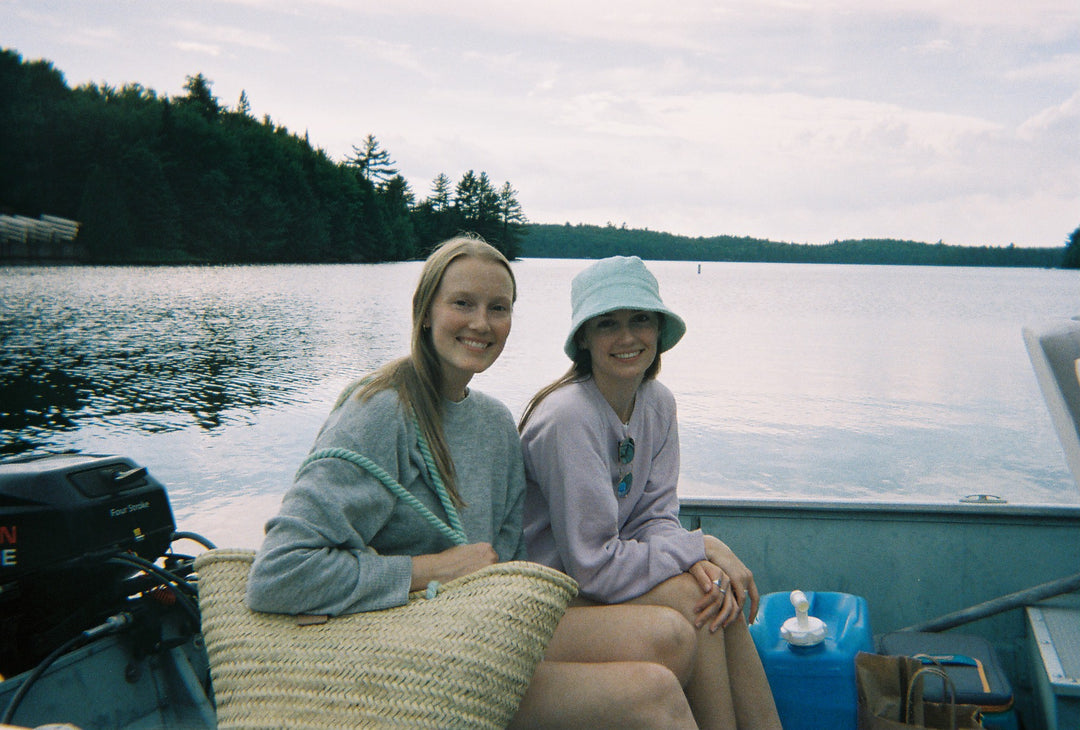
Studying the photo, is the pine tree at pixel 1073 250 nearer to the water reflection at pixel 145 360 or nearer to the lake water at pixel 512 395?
the lake water at pixel 512 395

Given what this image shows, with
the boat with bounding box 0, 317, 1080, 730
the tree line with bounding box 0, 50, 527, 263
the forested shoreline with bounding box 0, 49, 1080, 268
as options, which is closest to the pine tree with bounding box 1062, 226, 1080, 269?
the forested shoreline with bounding box 0, 49, 1080, 268

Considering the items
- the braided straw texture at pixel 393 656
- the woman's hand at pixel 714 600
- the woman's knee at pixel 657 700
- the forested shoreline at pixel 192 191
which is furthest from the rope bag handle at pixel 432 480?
the forested shoreline at pixel 192 191

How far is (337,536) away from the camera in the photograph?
130cm

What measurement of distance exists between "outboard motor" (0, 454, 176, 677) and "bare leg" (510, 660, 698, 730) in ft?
2.87

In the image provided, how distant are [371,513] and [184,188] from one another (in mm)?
47849

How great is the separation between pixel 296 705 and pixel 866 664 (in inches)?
53.7

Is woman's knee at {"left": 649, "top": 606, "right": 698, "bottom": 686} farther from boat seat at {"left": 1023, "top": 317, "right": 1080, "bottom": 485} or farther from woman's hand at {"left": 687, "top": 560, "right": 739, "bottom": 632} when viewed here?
boat seat at {"left": 1023, "top": 317, "right": 1080, "bottom": 485}

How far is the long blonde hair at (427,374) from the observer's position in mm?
1475

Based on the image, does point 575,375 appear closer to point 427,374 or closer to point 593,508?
point 593,508

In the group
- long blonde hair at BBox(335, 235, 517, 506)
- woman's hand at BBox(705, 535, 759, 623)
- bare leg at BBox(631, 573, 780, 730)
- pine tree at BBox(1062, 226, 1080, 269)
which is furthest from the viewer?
pine tree at BBox(1062, 226, 1080, 269)

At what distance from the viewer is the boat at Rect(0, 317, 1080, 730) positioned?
5.08ft

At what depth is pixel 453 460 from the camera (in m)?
1.55

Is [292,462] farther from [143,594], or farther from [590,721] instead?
[590,721]

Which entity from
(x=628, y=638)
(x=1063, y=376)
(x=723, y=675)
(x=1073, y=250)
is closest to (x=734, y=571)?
(x=723, y=675)
